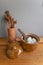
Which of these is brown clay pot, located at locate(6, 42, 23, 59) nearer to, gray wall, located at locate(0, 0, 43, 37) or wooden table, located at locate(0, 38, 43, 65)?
wooden table, located at locate(0, 38, 43, 65)

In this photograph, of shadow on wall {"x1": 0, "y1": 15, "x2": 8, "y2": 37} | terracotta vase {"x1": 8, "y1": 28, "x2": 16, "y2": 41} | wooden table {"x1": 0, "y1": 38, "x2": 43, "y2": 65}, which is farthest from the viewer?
shadow on wall {"x1": 0, "y1": 15, "x2": 8, "y2": 37}

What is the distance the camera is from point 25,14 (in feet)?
4.33

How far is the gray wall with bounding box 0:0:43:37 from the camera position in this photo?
1272mm

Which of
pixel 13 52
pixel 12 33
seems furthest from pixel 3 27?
pixel 13 52

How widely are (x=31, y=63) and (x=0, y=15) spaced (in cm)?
58

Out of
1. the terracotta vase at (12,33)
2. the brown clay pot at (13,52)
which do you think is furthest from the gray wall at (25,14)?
the brown clay pot at (13,52)

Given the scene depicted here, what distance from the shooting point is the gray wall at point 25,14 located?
127 cm

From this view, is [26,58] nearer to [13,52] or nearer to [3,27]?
[13,52]

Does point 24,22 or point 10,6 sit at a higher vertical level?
point 10,6

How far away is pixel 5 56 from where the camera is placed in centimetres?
109

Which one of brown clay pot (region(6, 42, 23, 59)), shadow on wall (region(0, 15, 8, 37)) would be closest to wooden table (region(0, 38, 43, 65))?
brown clay pot (region(6, 42, 23, 59))

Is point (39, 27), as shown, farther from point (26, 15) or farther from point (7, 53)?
point (7, 53)

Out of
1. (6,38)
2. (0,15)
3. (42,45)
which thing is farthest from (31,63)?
(0,15)

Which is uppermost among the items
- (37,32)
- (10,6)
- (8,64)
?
(10,6)
